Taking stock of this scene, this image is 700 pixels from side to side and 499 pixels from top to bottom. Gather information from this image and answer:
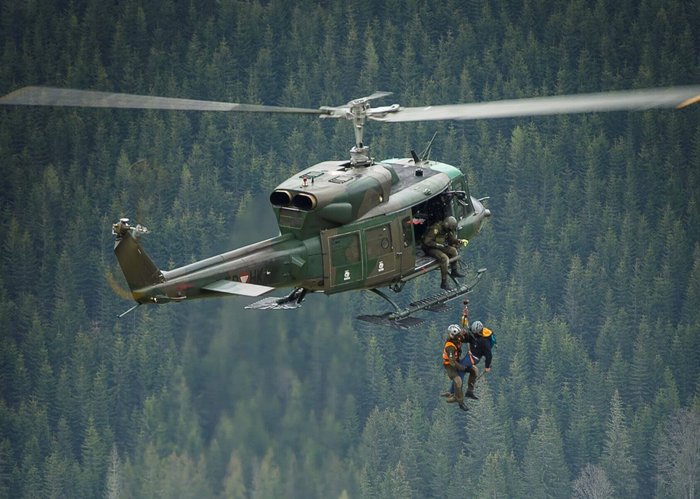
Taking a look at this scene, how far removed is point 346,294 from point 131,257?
46.5 meters

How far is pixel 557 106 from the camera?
158ft

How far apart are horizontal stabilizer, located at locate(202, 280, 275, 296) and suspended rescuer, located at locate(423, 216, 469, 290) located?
5415 mm

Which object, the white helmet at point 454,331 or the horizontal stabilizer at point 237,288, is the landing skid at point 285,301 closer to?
the horizontal stabilizer at point 237,288

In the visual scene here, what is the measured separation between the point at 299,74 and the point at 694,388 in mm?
33309

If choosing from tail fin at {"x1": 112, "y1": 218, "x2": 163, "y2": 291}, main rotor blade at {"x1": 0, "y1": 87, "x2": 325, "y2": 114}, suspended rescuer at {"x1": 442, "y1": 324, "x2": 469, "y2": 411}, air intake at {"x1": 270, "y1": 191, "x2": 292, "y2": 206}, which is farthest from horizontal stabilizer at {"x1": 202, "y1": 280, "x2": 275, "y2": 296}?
suspended rescuer at {"x1": 442, "y1": 324, "x2": 469, "y2": 411}

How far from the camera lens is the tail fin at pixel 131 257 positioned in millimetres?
46000

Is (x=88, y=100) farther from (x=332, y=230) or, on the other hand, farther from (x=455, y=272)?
(x=455, y=272)

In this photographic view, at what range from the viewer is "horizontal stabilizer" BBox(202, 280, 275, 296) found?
151ft

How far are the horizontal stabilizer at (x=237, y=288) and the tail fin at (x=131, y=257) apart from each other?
1410 mm

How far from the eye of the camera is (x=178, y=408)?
89.7 m

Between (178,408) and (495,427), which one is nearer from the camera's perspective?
(178,408)

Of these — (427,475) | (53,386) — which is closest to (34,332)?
(53,386)

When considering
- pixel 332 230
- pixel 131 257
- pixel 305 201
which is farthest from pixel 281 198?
pixel 131 257

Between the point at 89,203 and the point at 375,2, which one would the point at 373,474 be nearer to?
the point at 89,203
